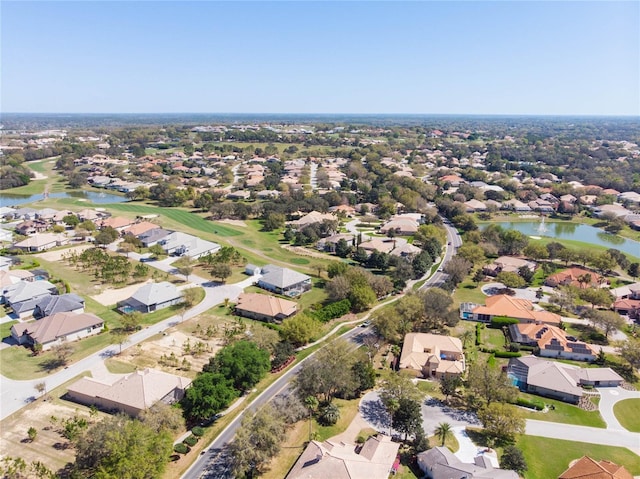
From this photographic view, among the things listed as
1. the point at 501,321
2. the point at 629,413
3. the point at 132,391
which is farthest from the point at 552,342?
the point at 132,391

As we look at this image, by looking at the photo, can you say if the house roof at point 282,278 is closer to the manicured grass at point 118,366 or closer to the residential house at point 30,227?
the manicured grass at point 118,366

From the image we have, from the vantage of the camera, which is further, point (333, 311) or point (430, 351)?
point (333, 311)

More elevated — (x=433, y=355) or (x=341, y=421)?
(x=433, y=355)

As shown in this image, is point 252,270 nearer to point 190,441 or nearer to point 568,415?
point 190,441

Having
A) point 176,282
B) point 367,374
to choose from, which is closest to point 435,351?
point 367,374

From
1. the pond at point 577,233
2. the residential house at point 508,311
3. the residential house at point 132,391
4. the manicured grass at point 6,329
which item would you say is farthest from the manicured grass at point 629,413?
the manicured grass at point 6,329

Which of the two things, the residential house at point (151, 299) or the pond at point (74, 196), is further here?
the pond at point (74, 196)
